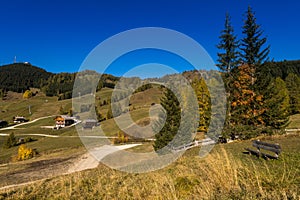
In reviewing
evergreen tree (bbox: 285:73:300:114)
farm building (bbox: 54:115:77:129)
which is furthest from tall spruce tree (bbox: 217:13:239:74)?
farm building (bbox: 54:115:77:129)

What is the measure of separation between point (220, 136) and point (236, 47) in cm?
1028

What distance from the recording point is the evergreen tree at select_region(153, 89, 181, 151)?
28.0 m

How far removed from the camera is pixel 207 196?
470 cm

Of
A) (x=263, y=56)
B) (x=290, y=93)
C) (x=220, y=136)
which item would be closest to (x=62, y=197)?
(x=220, y=136)

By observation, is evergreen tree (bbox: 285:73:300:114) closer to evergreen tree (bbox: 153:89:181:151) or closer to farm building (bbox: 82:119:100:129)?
evergreen tree (bbox: 153:89:181:151)

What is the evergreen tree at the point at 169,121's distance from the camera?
28.0m

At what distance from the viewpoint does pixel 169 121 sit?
94.6 feet

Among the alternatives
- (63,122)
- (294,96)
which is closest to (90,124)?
(63,122)

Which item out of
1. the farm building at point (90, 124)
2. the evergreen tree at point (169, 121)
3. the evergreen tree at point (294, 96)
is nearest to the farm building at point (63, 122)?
the farm building at point (90, 124)

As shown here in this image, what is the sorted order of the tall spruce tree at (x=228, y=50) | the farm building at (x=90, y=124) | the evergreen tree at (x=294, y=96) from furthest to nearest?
1. the farm building at (x=90, y=124)
2. the evergreen tree at (x=294, y=96)
3. the tall spruce tree at (x=228, y=50)

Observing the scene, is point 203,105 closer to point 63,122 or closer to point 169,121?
point 169,121

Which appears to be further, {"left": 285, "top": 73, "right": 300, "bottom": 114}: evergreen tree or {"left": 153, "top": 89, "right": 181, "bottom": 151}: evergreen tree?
{"left": 285, "top": 73, "right": 300, "bottom": 114}: evergreen tree

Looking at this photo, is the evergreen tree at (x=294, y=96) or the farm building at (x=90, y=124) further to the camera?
the farm building at (x=90, y=124)

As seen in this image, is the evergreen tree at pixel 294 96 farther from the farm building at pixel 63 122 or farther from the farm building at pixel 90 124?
the farm building at pixel 63 122
